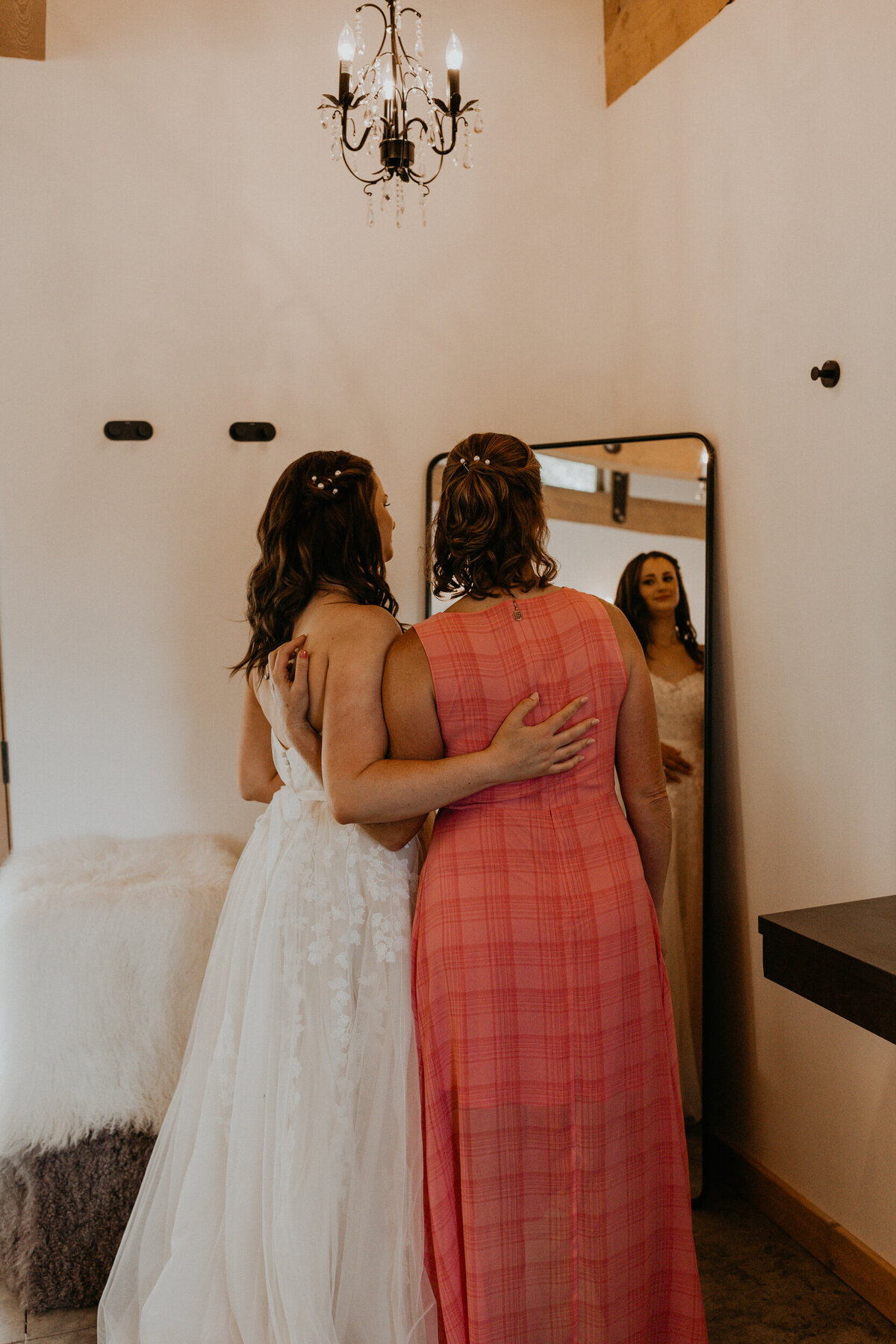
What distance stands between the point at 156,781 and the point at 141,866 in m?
0.26

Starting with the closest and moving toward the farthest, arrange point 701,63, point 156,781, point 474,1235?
point 474,1235 < point 701,63 < point 156,781

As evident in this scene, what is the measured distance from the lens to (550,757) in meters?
1.48

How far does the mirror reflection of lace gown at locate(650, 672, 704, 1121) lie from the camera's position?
92.0 inches

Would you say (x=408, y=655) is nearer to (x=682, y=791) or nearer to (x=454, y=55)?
(x=682, y=791)

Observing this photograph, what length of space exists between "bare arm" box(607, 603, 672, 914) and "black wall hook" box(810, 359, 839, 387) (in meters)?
0.73

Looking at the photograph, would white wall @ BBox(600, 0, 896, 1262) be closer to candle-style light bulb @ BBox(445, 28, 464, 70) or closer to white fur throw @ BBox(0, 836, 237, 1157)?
candle-style light bulb @ BBox(445, 28, 464, 70)

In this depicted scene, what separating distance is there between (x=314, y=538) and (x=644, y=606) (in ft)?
3.32

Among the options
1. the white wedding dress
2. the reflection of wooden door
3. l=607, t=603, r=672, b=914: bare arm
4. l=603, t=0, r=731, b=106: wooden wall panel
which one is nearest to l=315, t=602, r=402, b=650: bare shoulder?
the white wedding dress

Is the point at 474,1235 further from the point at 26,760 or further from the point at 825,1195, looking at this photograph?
the point at 26,760

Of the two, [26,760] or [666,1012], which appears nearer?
[666,1012]

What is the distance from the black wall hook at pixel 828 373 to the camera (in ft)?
6.30

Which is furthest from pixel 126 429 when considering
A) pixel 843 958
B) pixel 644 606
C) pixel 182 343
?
pixel 843 958

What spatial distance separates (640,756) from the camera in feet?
5.38

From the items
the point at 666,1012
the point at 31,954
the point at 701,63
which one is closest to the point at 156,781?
the point at 31,954
